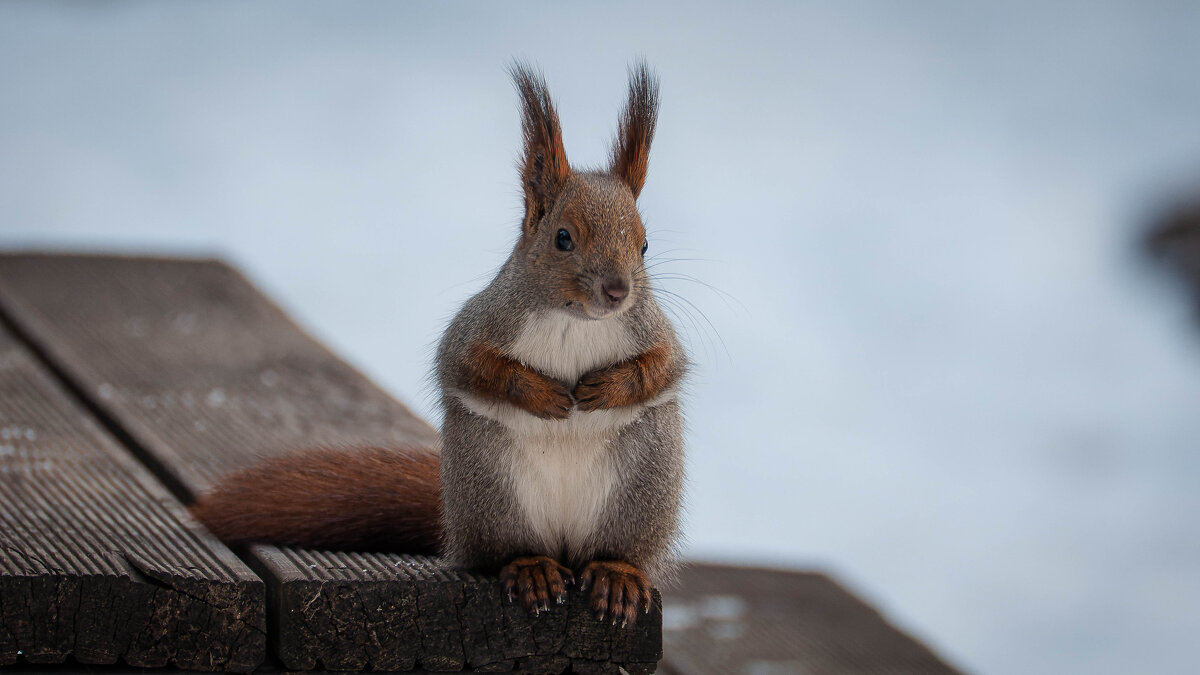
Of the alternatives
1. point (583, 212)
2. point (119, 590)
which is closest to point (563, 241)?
point (583, 212)

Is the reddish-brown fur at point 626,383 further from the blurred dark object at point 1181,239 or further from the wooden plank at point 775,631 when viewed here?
the blurred dark object at point 1181,239

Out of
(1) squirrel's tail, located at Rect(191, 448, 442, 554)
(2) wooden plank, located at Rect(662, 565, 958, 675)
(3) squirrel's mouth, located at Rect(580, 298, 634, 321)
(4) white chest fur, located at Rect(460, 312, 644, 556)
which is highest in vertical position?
(3) squirrel's mouth, located at Rect(580, 298, 634, 321)

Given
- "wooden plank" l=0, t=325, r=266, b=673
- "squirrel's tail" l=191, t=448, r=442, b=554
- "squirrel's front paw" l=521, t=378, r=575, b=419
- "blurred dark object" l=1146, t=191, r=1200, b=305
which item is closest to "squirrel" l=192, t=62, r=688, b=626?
"squirrel's front paw" l=521, t=378, r=575, b=419

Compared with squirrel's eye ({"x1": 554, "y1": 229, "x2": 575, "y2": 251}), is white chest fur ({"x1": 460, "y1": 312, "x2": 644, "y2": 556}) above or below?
below

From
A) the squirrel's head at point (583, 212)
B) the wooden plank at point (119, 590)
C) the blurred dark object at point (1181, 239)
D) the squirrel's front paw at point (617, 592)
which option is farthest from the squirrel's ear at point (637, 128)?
the blurred dark object at point (1181, 239)

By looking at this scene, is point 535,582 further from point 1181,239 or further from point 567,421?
point 1181,239

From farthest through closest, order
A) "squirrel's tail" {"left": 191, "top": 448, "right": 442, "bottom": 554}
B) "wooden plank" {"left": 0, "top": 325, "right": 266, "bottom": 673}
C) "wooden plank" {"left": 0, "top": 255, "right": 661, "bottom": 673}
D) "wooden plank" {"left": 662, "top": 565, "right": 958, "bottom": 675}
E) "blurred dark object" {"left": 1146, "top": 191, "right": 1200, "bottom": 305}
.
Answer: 1. "blurred dark object" {"left": 1146, "top": 191, "right": 1200, "bottom": 305}
2. "wooden plank" {"left": 662, "top": 565, "right": 958, "bottom": 675}
3. "squirrel's tail" {"left": 191, "top": 448, "right": 442, "bottom": 554}
4. "wooden plank" {"left": 0, "top": 255, "right": 661, "bottom": 673}
5. "wooden plank" {"left": 0, "top": 325, "right": 266, "bottom": 673}

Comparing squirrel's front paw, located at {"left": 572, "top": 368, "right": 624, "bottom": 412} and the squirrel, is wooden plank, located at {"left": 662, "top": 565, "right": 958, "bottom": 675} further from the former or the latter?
squirrel's front paw, located at {"left": 572, "top": 368, "right": 624, "bottom": 412}

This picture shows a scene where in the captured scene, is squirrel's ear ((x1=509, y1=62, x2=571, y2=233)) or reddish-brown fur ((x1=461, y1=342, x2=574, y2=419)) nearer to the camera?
reddish-brown fur ((x1=461, y1=342, x2=574, y2=419))

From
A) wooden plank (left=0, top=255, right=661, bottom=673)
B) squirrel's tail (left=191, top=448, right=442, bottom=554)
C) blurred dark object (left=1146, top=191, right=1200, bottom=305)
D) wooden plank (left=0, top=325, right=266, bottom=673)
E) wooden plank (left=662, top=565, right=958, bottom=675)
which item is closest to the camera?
wooden plank (left=0, top=325, right=266, bottom=673)
